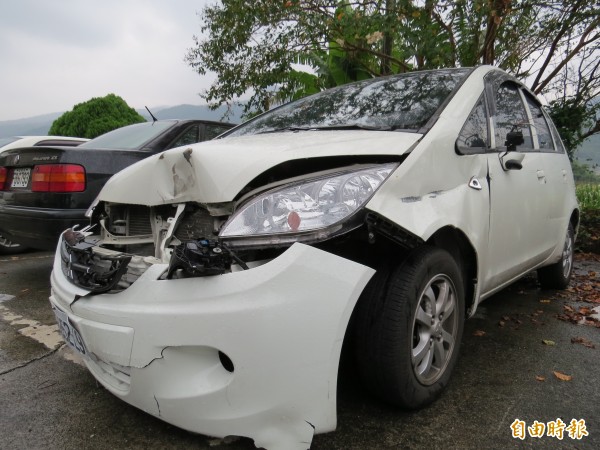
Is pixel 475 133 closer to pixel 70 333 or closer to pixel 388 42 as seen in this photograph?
pixel 70 333

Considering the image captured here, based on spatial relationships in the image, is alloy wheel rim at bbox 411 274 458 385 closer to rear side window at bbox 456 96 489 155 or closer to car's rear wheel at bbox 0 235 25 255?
rear side window at bbox 456 96 489 155

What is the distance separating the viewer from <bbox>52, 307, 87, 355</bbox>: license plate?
1.79 metres

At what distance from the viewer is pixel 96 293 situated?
167cm

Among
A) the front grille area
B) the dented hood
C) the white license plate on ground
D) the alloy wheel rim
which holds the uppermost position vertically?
the dented hood

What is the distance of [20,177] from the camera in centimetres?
366

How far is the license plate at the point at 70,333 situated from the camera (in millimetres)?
1792

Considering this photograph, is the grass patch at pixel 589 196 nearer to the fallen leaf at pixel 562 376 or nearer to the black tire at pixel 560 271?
the black tire at pixel 560 271

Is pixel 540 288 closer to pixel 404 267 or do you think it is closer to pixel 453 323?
pixel 453 323

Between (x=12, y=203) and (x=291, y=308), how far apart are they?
3.24 meters

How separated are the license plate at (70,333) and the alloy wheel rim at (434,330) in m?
1.31

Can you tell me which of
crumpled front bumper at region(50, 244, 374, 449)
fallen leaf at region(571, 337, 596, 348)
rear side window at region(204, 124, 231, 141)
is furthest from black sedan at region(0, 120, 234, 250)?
fallen leaf at region(571, 337, 596, 348)

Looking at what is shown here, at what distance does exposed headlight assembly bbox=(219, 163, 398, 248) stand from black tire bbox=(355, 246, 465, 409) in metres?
0.32

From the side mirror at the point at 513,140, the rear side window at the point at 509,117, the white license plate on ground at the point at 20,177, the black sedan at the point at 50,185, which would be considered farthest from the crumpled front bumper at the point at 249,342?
the white license plate on ground at the point at 20,177

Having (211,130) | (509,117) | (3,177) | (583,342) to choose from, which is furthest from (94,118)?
(583,342)
